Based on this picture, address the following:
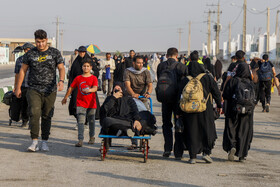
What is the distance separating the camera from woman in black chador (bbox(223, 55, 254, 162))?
387 inches

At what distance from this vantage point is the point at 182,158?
32.2ft

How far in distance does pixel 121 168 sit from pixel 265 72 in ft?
36.5

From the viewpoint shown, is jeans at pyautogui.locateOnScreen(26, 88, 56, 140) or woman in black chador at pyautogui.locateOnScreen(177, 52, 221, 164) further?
jeans at pyautogui.locateOnScreen(26, 88, 56, 140)

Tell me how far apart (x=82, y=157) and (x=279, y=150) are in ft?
12.2

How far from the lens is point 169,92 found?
32.0ft

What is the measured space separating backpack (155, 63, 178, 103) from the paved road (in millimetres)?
983

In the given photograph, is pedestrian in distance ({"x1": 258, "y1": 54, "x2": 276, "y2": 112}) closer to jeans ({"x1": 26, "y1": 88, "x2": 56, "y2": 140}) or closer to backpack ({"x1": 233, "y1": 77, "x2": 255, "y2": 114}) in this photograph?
backpack ({"x1": 233, "y1": 77, "x2": 255, "y2": 114})

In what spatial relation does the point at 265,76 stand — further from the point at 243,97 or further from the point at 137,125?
the point at 137,125

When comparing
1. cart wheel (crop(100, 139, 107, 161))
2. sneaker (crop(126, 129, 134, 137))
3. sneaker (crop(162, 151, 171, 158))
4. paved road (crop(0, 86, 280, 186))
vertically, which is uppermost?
sneaker (crop(126, 129, 134, 137))

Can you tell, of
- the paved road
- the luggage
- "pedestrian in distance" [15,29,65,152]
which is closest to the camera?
the paved road

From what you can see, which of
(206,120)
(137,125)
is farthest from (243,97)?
A: (137,125)

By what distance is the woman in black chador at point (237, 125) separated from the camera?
9820 millimetres

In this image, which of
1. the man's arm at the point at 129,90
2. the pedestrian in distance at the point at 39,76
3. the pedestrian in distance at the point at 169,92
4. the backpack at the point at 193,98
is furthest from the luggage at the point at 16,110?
the backpack at the point at 193,98

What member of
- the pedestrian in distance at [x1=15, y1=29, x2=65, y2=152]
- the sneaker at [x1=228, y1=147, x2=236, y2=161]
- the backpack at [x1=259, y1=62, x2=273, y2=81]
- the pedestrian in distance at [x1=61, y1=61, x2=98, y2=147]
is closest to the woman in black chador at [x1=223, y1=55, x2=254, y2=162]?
the sneaker at [x1=228, y1=147, x2=236, y2=161]
